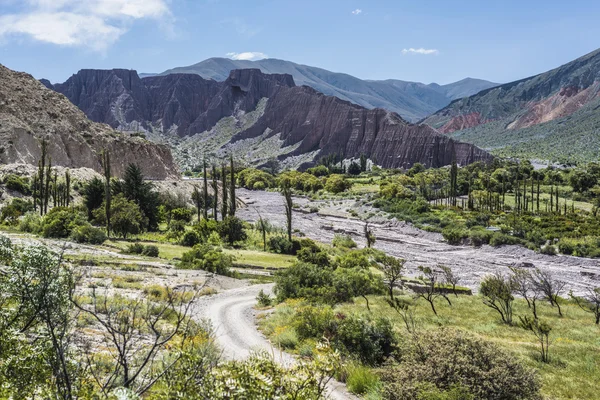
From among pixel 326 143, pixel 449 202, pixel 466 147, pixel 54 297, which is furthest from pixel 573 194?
pixel 326 143

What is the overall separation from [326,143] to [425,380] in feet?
562

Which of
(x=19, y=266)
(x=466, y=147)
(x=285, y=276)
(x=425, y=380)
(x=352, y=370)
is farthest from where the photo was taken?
(x=466, y=147)

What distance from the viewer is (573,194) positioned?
77.3 m

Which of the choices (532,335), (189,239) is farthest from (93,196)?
(532,335)

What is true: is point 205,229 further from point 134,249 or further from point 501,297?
point 501,297

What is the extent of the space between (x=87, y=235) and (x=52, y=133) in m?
44.3

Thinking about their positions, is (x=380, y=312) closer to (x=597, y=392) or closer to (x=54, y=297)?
(x=597, y=392)

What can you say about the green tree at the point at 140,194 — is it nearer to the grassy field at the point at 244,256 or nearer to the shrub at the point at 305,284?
the grassy field at the point at 244,256

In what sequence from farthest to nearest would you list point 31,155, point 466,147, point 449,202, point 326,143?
point 326,143, point 466,147, point 449,202, point 31,155

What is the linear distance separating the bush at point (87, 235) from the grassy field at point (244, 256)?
1.01m

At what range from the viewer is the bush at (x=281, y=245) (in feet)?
141

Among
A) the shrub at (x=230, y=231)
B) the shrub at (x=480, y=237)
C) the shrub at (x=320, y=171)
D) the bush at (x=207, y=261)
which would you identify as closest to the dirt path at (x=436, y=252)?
the shrub at (x=480, y=237)

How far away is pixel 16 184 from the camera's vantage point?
50.0 m

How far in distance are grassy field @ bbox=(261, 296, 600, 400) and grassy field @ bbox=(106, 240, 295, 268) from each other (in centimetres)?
1306
